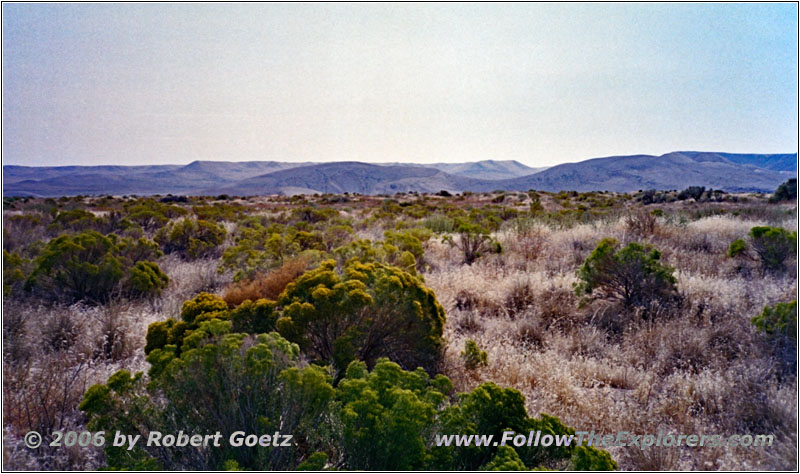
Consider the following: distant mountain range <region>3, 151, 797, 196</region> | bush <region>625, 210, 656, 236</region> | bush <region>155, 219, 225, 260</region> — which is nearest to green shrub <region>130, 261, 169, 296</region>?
bush <region>155, 219, 225, 260</region>

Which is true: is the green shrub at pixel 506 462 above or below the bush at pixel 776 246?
below

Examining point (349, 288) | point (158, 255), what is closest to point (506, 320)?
point (349, 288)

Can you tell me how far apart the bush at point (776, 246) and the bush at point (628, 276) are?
278 cm

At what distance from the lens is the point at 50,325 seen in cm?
512

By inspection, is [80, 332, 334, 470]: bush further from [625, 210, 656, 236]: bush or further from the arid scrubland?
[625, 210, 656, 236]: bush

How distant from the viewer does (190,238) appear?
10.7 meters

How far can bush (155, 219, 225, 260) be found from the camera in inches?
415

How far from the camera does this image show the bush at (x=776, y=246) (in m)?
7.54

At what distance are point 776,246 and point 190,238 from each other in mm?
11673

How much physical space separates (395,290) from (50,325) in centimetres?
403

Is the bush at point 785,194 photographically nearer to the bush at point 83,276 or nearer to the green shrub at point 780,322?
the green shrub at point 780,322

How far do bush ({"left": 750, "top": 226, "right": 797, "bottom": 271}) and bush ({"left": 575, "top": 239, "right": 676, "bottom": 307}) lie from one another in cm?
278

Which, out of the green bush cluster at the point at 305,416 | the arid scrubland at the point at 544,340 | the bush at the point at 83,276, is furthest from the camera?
the bush at the point at 83,276

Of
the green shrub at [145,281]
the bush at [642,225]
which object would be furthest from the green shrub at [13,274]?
the bush at [642,225]
